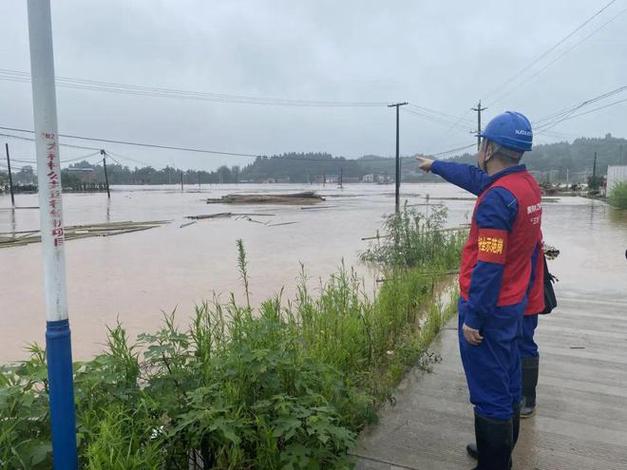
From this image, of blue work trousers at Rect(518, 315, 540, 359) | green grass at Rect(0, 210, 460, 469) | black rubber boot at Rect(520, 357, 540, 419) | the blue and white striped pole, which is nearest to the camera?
the blue and white striped pole

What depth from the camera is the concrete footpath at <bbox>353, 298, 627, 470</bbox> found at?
2.50m

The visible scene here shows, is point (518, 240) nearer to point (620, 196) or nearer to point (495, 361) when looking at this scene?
point (495, 361)

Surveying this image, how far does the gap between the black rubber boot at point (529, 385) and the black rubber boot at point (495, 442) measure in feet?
2.54

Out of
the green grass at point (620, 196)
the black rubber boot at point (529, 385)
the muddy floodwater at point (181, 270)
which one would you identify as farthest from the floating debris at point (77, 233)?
the green grass at point (620, 196)

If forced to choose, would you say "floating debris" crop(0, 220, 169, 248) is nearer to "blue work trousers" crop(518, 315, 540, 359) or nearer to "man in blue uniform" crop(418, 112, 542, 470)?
"blue work trousers" crop(518, 315, 540, 359)

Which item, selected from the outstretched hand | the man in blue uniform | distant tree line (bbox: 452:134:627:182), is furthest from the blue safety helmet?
distant tree line (bbox: 452:134:627:182)

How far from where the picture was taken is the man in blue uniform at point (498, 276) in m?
2.06

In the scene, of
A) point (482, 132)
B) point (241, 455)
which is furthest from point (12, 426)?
point (482, 132)

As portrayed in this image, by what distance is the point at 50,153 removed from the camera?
5.38ft

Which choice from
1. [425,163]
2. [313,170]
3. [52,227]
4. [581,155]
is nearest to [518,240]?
[425,163]

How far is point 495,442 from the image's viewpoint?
2.21 m

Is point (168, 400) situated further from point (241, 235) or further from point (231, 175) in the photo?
point (231, 175)

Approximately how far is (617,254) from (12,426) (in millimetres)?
12105

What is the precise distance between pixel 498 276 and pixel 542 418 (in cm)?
142
